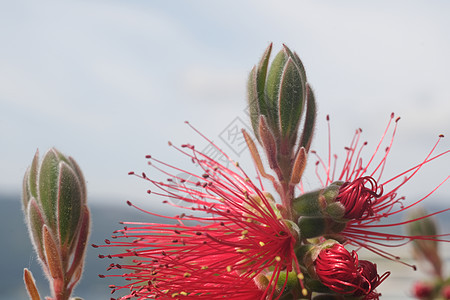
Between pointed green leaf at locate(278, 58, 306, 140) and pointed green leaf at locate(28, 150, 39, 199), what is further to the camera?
pointed green leaf at locate(28, 150, 39, 199)

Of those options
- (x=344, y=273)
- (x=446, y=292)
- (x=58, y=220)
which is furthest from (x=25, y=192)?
(x=446, y=292)

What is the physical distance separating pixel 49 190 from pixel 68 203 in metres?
0.05

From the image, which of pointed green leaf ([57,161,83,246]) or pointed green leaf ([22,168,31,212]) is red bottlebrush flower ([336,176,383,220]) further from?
pointed green leaf ([22,168,31,212])

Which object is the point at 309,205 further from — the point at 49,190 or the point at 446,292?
the point at 446,292

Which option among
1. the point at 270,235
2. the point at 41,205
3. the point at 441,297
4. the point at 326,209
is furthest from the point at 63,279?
the point at 441,297

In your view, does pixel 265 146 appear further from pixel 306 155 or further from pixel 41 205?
pixel 41 205

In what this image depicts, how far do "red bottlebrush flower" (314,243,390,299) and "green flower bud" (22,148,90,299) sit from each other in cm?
55

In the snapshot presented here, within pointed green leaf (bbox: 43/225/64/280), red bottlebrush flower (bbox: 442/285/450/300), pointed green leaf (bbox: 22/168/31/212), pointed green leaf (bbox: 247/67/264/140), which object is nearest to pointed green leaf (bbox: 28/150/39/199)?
pointed green leaf (bbox: 22/168/31/212)

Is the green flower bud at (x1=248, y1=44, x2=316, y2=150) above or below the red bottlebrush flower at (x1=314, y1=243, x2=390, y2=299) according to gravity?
above

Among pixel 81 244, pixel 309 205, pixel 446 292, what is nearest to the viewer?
pixel 309 205

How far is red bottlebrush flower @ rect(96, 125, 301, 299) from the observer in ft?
3.55

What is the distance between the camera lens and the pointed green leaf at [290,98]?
1120 millimetres

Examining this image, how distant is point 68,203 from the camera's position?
3.85ft

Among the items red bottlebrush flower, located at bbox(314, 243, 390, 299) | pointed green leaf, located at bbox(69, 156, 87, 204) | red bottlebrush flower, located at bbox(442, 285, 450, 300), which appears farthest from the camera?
red bottlebrush flower, located at bbox(442, 285, 450, 300)
